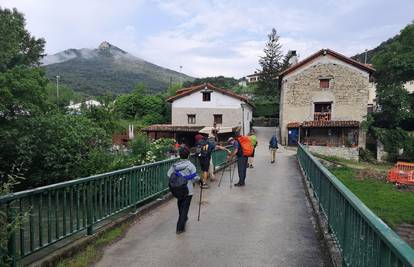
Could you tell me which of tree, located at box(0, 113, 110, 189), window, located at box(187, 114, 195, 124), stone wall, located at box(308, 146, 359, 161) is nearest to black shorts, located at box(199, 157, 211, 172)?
tree, located at box(0, 113, 110, 189)

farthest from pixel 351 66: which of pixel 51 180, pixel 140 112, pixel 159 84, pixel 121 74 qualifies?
pixel 121 74

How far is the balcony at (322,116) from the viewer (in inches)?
1348

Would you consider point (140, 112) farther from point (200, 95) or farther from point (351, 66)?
point (351, 66)

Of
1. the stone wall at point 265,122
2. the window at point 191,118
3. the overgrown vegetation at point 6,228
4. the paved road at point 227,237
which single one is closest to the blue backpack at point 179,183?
the paved road at point 227,237

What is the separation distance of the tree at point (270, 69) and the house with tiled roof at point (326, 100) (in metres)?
23.2

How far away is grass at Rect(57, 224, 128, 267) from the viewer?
4730 mm

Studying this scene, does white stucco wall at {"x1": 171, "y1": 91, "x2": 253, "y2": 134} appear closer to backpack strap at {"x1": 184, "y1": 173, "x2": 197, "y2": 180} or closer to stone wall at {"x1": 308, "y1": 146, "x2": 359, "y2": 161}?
stone wall at {"x1": 308, "y1": 146, "x2": 359, "y2": 161}

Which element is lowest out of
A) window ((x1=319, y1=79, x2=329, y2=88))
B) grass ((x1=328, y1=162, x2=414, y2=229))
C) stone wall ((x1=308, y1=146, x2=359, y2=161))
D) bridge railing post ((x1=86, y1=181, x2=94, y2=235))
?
grass ((x1=328, y1=162, x2=414, y2=229))

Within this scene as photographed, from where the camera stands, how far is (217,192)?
10.2 meters

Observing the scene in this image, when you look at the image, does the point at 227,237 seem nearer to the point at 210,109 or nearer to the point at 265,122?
the point at 210,109

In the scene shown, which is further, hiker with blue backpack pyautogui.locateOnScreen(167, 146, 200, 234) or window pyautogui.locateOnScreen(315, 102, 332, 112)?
window pyautogui.locateOnScreen(315, 102, 332, 112)

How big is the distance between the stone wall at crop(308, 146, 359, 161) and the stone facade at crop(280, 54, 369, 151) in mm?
3147

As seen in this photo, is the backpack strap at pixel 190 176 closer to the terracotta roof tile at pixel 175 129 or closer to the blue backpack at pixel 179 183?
the blue backpack at pixel 179 183

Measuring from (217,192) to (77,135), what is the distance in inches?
236
